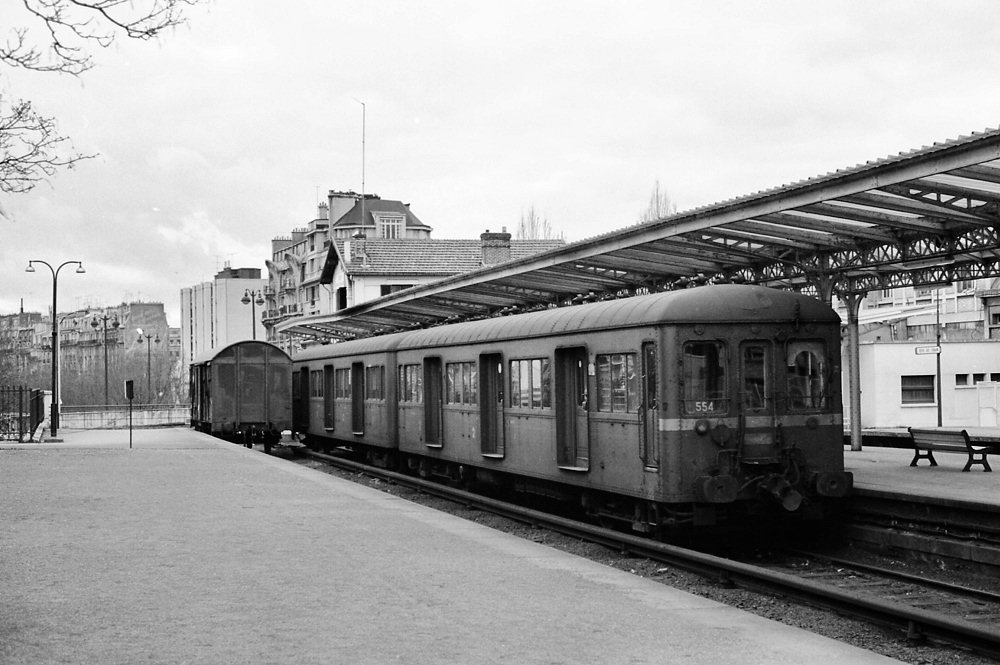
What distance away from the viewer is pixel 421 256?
204 ft

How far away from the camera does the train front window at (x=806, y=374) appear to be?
43.0 feet

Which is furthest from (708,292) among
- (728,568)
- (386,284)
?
(386,284)

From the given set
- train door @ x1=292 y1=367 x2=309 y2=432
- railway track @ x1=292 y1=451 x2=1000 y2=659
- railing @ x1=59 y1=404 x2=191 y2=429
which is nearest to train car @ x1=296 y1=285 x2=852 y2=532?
railway track @ x1=292 y1=451 x2=1000 y2=659

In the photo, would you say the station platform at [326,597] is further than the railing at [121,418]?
No

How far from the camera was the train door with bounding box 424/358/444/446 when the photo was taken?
20.5 meters

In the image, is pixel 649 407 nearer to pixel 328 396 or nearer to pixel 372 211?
pixel 328 396

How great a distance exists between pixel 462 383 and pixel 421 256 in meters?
43.6

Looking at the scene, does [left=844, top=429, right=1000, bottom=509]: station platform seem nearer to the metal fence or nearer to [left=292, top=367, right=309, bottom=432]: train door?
[left=292, top=367, right=309, bottom=432]: train door

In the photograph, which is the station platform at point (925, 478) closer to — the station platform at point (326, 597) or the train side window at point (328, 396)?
the station platform at point (326, 597)

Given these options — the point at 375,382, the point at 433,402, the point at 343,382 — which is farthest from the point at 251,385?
the point at 433,402

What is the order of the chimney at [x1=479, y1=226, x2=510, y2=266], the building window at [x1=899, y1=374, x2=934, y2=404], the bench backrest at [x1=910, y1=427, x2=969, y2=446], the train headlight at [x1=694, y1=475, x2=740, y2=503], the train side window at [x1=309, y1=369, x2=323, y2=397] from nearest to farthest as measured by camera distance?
the train headlight at [x1=694, y1=475, x2=740, y2=503] < the bench backrest at [x1=910, y1=427, x2=969, y2=446] < the train side window at [x1=309, y1=369, x2=323, y2=397] < the building window at [x1=899, y1=374, x2=934, y2=404] < the chimney at [x1=479, y1=226, x2=510, y2=266]

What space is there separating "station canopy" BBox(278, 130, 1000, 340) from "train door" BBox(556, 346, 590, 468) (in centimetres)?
292

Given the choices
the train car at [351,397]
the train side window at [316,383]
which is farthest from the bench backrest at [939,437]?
the train side window at [316,383]

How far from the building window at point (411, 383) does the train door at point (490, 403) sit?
11.6 feet
